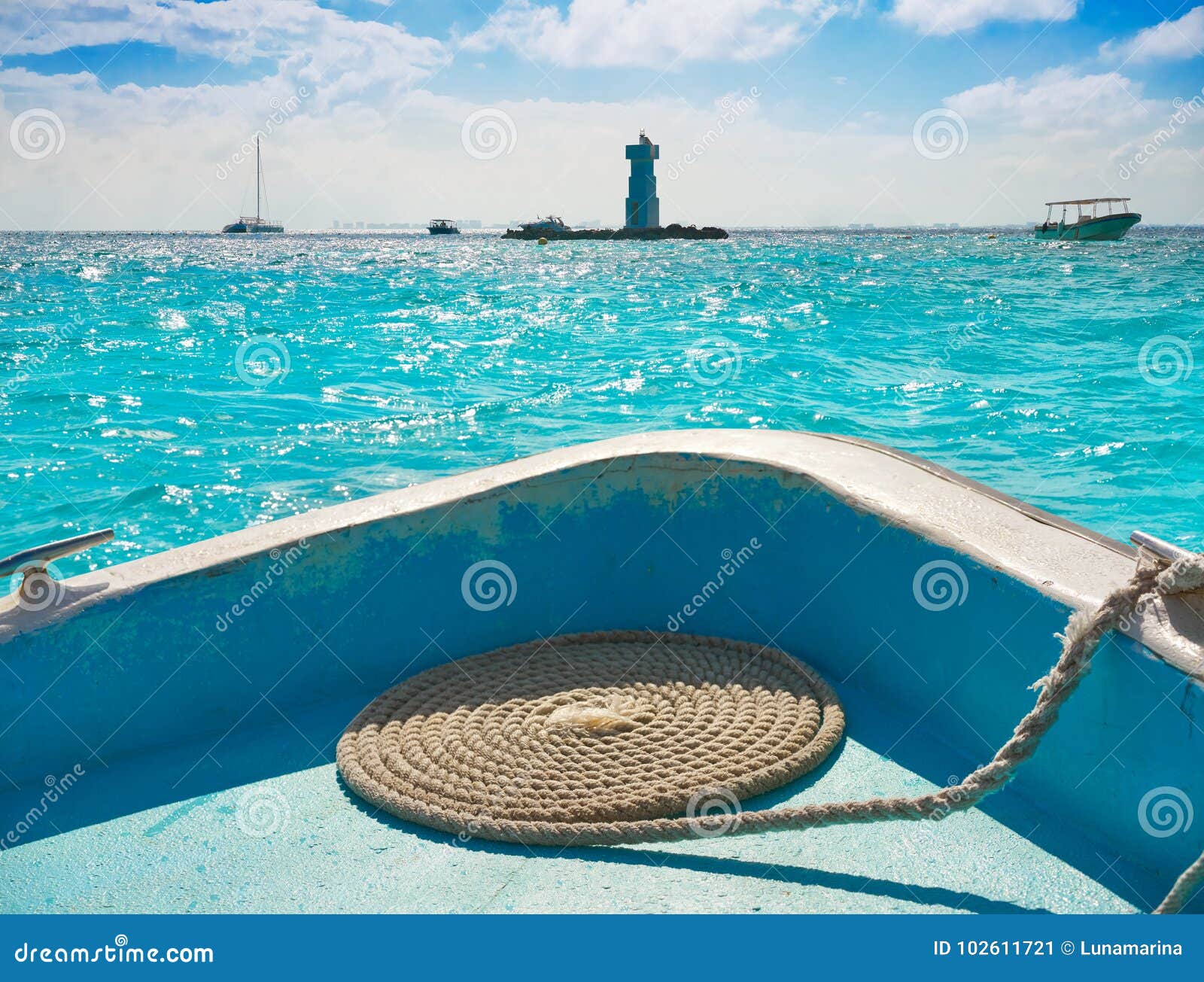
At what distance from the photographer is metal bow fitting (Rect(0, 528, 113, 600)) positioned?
230 cm

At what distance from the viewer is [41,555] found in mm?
2324

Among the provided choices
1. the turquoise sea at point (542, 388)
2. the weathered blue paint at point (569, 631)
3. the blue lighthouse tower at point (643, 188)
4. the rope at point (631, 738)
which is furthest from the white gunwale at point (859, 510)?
the blue lighthouse tower at point (643, 188)

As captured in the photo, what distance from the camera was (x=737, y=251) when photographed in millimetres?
53281

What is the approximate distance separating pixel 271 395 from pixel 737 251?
4469 centimetres

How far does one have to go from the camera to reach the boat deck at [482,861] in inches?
77.9

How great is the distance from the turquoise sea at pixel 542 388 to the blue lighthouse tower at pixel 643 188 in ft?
110

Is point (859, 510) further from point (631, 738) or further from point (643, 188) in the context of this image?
point (643, 188)

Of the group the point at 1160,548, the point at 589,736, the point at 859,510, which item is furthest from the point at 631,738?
the point at 1160,548

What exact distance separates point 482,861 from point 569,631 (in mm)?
1077

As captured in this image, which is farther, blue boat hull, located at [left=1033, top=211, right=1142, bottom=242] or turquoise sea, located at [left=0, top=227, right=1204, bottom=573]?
blue boat hull, located at [left=1033, top=211, right=1142, bottom=242]

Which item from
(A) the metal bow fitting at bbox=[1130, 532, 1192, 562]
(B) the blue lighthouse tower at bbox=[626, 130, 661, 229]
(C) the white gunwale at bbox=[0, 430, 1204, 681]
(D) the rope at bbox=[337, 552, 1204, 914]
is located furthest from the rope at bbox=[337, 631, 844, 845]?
(B) the blue lighthouse tower at bbox=[626, 130, 661, 229]

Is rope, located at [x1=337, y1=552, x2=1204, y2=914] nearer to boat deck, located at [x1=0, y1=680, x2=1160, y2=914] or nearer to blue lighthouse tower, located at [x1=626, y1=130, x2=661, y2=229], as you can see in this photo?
boat deck, located at [x1=0, y1=680, x2=1160, y2=914]
